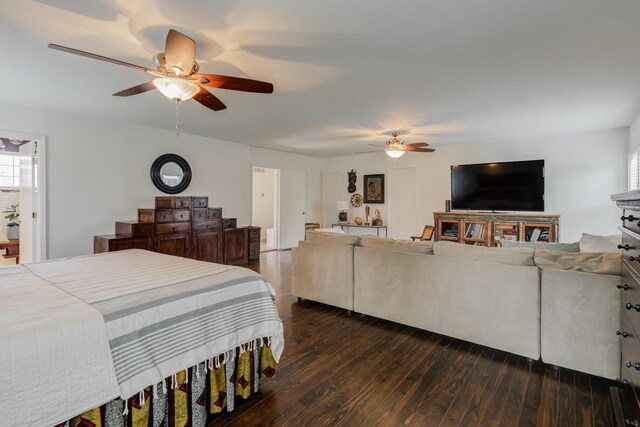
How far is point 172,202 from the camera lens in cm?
507

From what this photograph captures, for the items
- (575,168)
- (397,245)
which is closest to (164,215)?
(397,245)

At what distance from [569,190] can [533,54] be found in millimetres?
4098

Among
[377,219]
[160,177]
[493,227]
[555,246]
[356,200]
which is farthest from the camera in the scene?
[356,200]

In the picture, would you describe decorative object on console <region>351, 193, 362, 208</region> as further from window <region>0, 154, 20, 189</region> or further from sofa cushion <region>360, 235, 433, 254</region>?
window <region>0, 154, 20, 189</region>

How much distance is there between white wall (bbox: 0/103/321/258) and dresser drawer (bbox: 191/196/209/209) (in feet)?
1.71

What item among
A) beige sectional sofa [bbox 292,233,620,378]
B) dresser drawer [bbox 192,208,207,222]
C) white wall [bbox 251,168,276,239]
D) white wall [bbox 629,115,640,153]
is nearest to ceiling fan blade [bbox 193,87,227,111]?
beige sectional sofa [bbox 292,233,620,378]

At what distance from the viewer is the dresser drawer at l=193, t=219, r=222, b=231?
5.36 metres

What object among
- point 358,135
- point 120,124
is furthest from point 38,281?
point 358,135

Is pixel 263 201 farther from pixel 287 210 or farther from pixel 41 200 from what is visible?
pixel 41 200

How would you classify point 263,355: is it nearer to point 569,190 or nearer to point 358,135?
point 358,135

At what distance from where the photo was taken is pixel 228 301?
1.81 meters

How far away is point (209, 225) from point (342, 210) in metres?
3.70

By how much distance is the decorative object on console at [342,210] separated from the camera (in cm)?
793

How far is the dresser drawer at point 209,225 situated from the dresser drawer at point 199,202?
284mm
